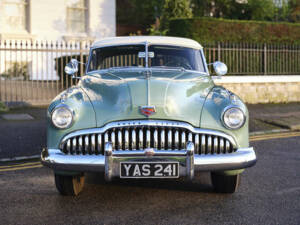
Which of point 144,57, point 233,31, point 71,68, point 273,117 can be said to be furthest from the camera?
point 233,31

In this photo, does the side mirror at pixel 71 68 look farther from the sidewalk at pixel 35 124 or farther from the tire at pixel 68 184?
the sidewalk at pixel 35 124

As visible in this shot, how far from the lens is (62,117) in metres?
4.64

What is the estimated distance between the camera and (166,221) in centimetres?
431

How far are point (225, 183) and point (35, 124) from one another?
20.8ft

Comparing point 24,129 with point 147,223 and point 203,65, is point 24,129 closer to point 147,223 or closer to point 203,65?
point 203,65

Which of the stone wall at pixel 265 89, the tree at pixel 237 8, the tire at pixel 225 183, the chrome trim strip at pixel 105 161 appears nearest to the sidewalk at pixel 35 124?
the stone wall at pixel 265 89

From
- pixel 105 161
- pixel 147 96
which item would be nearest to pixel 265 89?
pixel 147 96

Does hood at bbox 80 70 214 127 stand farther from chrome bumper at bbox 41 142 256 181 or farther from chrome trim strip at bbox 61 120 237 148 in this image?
chrome bumper at bbox 41 142 256 181

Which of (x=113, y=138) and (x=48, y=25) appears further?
(x=48, y=25)

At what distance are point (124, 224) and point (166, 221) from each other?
38cm

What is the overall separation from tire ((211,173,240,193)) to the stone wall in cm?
980

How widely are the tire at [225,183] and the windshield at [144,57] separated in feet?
5.20

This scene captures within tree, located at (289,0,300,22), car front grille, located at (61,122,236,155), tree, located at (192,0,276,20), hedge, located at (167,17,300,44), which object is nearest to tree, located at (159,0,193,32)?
tree, located at (192,0,276,20)

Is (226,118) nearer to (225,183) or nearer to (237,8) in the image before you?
(225,183)
